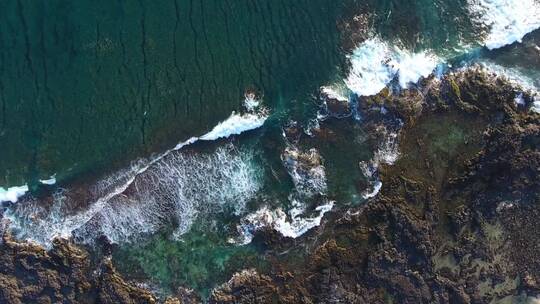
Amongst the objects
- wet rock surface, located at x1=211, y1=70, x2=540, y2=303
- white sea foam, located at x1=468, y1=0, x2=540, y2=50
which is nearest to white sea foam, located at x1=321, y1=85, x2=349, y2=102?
wet rock surface, located at x1=211, y1=70, x2=540, y2=303

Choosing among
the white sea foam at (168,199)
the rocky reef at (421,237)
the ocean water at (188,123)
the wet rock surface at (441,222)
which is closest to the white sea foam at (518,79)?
the ocean water at (188,123)

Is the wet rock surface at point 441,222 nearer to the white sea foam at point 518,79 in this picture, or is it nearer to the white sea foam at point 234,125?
the white sea foam at point 518,79

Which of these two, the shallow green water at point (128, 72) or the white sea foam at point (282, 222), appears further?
the white sea foam at point (282, 222)

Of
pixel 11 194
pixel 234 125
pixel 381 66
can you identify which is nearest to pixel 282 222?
pixel 234 125

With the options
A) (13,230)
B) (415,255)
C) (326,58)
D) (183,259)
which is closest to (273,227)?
(183,259)

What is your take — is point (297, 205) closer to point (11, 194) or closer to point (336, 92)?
point (336, 92)
